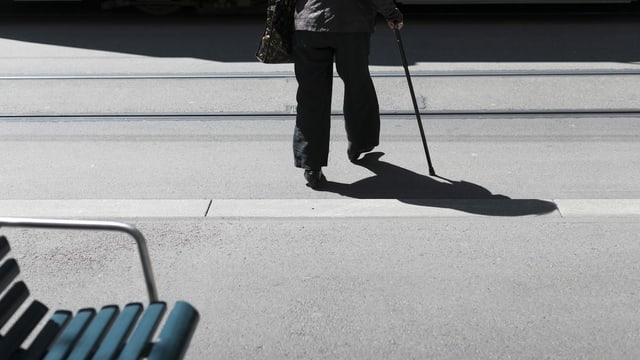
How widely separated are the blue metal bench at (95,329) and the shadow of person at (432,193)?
112 inches

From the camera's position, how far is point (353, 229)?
17.0ft

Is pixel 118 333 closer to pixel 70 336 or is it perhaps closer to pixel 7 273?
pixel 70 336

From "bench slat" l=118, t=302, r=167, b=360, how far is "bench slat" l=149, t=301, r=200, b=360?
0.03m

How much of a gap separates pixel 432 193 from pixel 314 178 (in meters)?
0.77

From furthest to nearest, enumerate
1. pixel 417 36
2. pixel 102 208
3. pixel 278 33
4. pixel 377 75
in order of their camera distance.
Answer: pixel 417 36 → pixel 377 75 → pixel 278 33 → pixel 102 208

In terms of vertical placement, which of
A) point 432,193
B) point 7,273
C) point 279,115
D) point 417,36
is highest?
point 7,273

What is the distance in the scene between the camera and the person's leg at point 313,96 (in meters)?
5.69

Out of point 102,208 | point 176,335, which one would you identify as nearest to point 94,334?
point 176,335

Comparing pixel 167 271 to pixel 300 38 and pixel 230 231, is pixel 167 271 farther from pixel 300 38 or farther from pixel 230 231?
pixel 300 38

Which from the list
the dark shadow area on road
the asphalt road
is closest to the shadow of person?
the asphalt road

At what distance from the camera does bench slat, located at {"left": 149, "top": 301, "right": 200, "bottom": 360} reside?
2.74 meters

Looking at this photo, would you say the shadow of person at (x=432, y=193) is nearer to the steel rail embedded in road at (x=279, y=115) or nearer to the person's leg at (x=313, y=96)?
the person's leg at (x=313, y=96)

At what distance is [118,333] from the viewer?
283 cm

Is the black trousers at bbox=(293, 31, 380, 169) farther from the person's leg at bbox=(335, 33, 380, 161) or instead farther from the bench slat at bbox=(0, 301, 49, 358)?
the bench slat at bbox=(0, 301, 49, 358)
